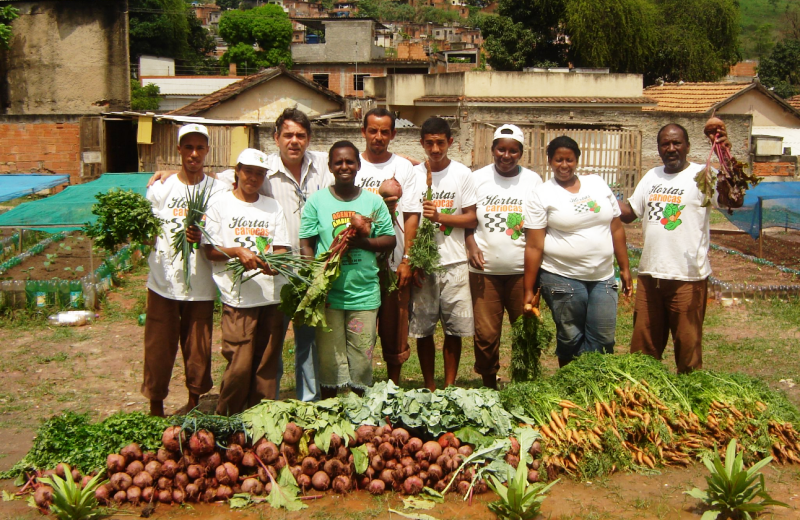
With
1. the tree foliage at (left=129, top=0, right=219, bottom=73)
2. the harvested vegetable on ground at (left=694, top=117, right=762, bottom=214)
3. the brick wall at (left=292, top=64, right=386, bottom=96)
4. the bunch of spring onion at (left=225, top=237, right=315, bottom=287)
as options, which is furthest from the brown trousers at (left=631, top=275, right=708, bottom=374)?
the tree foliage at (left=129, top=0, right=219, bottom=73)

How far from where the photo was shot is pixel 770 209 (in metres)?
12.8

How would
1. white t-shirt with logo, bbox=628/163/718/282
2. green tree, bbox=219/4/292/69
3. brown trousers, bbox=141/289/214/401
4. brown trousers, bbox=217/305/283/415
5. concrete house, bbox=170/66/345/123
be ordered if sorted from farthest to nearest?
green tree, bbox=219/4/292/69 → concrete house, bbox=170/66/345/123 → white t-shirt with logo, bbox=628/163/718/282 → brown trousers, bbox=141/289/214/401 → brown trousers, bbox=217/305/283/415

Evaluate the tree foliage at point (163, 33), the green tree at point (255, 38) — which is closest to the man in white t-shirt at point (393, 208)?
the tree foliage at point (163, 33)

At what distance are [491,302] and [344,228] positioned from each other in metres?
1.42

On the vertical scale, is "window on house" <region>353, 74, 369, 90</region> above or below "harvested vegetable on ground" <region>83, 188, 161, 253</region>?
above

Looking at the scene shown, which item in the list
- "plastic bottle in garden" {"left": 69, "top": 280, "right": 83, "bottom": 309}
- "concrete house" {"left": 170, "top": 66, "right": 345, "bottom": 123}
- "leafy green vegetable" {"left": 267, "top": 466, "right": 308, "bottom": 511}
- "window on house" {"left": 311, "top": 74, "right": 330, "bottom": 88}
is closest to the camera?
"leafy green vegetable" {"left": 267, "top": 466, "right": 308, "bottom": 511}

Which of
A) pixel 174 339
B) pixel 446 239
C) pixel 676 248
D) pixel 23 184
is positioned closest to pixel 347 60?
pixel 23 184

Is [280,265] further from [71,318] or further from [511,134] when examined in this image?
[71,318]

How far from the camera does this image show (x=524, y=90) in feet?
84.5

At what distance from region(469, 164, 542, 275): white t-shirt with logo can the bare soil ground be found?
1.45m

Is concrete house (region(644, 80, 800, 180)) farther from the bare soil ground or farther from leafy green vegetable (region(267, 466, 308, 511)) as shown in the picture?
leafy green vegetable (region(267, 466, 308, 511))

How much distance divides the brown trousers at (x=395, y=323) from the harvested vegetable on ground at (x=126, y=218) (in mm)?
1669

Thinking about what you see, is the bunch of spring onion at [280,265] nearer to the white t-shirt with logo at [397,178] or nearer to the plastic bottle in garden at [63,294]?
the white t-shirt with logo at [397,178]

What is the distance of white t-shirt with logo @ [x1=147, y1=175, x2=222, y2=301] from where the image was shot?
16.5ft
